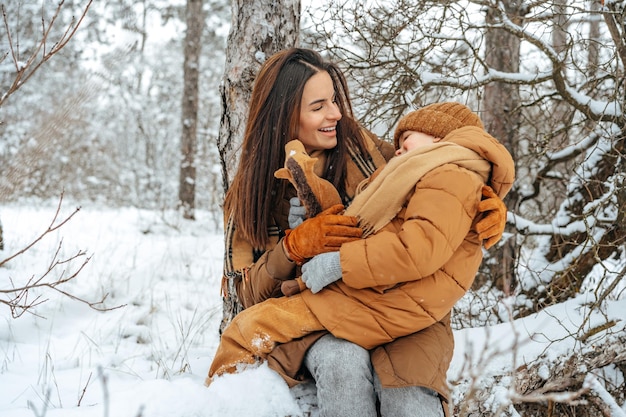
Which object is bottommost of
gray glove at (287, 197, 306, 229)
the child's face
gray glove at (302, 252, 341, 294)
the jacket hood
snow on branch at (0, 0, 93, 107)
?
gray glove at (302, 252, 341, 294)

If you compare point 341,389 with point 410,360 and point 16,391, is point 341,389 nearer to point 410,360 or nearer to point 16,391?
point 410,360

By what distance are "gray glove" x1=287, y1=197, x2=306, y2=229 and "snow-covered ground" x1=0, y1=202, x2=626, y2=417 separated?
0.67m

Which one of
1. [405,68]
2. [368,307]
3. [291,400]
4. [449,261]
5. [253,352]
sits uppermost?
[405,68]

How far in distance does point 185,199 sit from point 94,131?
9.22m

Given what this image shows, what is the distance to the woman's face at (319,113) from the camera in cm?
249

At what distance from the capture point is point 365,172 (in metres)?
2.59

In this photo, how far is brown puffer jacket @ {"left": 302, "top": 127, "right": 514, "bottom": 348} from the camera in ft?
6.09

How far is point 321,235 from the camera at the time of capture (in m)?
2.07

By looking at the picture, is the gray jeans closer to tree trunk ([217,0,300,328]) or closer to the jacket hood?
the jacket hood

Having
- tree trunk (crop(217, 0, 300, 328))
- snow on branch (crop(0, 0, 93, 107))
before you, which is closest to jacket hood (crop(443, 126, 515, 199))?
tree trunk (crop(217, 0, 300, 328))

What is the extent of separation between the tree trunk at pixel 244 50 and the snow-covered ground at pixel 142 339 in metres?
0.87

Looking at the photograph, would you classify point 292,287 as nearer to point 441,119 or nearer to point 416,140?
point 416,140

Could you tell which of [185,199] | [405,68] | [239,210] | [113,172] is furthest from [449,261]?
[113,172]

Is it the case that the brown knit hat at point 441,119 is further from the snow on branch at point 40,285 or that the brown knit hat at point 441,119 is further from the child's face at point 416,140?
the snow on branch at point 40,285
